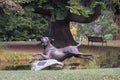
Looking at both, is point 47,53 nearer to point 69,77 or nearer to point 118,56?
point 69,77

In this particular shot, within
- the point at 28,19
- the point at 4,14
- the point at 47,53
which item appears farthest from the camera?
the point at 28,19

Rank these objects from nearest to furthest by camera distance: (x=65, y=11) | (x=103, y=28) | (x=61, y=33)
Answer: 1. (x=65, y=11)
2. (x=61, y=33)
3. (x=103, y=28)

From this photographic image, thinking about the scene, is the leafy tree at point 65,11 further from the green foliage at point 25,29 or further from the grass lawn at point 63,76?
the grass lawn at point 63,76

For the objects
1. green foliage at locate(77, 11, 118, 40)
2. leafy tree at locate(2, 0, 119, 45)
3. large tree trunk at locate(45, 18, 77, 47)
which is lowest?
green foliage at locate(77, 11, 118, 40)

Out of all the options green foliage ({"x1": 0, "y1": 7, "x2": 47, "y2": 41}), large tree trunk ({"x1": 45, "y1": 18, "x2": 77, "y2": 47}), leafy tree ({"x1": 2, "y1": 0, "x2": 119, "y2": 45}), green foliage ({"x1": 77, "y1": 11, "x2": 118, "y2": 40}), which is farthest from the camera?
green foliage ({"x1": 77, "y1": 11, "x2": 118, "y2": 40})

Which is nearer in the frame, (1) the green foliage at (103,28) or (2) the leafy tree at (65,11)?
(2) the leafy tree at (65,11)

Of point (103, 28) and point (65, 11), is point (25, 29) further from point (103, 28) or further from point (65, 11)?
point (65, 11)

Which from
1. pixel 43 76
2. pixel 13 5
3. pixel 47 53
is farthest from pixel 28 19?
pixel 43 76

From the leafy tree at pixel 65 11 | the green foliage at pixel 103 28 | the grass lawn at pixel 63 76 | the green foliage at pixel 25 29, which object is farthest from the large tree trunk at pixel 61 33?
the grass lawn at pixel 63 76

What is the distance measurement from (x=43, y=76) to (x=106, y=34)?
32491 millimetres

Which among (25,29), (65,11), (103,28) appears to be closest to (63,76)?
(65,11)

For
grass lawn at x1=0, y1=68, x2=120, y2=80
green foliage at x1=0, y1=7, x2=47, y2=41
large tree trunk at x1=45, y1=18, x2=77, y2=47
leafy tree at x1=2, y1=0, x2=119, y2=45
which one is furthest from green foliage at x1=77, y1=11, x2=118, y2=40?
grass lawn at x1=0, y1=68, x2=120, y2=80

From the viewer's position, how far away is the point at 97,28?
41594mm

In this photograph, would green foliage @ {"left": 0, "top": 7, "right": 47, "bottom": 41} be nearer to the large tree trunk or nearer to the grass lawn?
the large tree trunk
